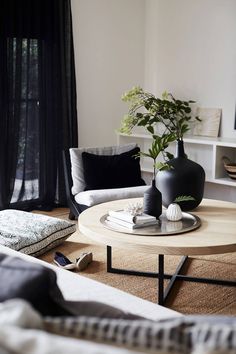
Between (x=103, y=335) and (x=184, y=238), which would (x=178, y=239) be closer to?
(x=184, y=238)

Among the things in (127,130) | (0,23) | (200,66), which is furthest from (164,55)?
(127,130)

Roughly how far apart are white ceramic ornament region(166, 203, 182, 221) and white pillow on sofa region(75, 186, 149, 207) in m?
0.93

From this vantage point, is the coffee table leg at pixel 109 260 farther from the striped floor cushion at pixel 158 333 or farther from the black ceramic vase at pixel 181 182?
the striped floor cushion at pixel 158 333

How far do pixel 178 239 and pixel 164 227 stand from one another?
0.20 m

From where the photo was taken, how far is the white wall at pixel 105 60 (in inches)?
200

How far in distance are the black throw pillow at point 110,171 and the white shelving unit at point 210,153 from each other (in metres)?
0.86

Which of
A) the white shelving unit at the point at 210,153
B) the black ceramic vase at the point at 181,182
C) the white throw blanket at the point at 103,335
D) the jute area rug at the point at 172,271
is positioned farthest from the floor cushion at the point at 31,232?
the white throw blanket at the point at 103,335

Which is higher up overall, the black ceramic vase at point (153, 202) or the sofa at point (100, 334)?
A: the sofa at point (100, 334)

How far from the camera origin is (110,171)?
4008 millimetres

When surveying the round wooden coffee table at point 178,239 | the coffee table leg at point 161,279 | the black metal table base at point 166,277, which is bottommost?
the black metal table base at point 166,277

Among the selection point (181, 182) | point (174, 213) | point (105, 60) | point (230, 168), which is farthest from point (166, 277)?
point (105, 60)

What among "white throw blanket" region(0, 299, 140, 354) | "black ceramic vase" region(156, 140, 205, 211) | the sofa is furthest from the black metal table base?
"white throw blanket" region(0, 299, 140, 354)

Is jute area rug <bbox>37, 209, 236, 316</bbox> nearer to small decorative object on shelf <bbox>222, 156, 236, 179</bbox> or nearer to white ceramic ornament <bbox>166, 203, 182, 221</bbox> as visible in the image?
white ceramic ornament <bbox>166, 203, 182, 221</bbox>

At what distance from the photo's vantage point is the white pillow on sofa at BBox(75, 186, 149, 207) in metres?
3.68
